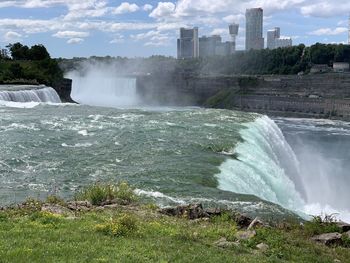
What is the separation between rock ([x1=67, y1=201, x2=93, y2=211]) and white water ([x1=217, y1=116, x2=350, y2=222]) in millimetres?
4373

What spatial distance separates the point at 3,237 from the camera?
6.09m

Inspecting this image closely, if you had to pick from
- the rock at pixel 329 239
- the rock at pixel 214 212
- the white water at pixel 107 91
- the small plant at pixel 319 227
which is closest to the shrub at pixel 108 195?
the rock at pixel 214 212

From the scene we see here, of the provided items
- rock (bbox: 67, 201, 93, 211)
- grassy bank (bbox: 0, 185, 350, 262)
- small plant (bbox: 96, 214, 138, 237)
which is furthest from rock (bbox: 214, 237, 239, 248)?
rock (bbox: 67, 201, 93, 211)

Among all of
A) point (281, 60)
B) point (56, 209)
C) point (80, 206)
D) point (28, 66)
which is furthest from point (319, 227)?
point (281, 60)

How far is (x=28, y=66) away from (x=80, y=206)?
39.6 metres

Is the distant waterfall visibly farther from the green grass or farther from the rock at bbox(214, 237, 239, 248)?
the rock at bbox(214, 237, 239, 248)

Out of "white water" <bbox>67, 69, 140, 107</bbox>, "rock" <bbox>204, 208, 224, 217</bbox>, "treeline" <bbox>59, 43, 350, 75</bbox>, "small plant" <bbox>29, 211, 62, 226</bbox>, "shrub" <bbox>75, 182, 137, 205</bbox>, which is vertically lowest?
"white water" <bbox>67, 69, 140, 107</bbox>

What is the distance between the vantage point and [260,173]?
1470 centimetres

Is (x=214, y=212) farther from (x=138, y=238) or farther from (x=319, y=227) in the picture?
(x=138, y=238)

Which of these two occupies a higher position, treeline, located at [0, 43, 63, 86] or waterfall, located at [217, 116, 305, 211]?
treeline, located at [0, 43, 63, 86]

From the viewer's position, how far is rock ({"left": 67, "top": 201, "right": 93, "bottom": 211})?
840cm

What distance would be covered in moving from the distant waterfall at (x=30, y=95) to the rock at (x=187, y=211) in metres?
22.4

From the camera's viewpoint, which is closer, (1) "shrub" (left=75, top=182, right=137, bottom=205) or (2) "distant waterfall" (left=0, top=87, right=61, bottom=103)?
(1) "shrub" (left=75, top=182, right=137, bottom=205)

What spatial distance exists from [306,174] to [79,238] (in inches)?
777
